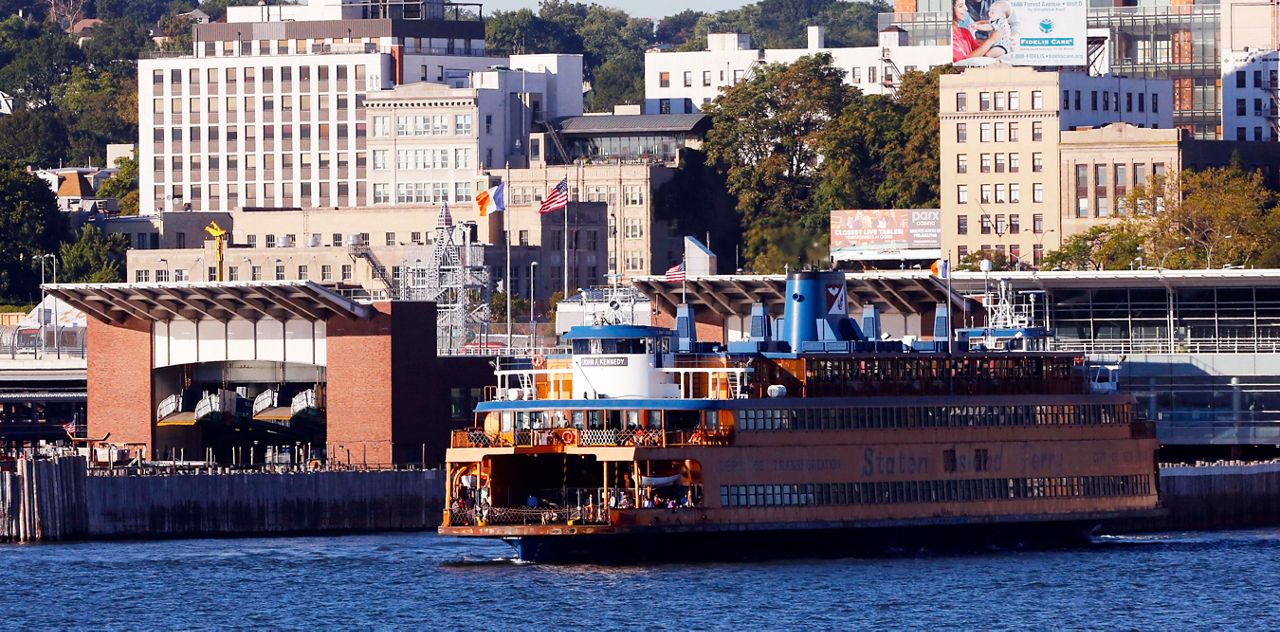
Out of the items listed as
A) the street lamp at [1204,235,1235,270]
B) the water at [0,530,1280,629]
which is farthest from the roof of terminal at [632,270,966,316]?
the street lamp at [1204,235,1235,270]

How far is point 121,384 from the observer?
13838 cm

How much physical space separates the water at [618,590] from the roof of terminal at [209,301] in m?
20.4

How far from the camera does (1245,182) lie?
196 m

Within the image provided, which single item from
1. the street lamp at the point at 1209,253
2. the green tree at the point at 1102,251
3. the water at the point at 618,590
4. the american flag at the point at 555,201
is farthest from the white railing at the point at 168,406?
the green tree at the point at 1102,251

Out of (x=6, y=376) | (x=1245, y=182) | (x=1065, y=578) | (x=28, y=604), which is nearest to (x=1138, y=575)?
(x=1065, y=578)

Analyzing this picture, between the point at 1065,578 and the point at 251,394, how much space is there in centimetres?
4871

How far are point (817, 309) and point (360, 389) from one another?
2677 cm

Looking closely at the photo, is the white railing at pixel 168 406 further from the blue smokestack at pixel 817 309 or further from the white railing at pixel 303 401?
the blue smokestack at pixel 817 309

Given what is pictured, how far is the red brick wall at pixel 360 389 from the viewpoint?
432ft

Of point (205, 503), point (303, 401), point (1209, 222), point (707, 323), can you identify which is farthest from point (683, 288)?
point (1209, 222)

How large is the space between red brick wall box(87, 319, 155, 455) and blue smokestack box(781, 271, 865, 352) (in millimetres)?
35866

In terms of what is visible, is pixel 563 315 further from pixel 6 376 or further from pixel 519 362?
pixel 519 362

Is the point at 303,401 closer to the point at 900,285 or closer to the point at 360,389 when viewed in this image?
the point at 360,389

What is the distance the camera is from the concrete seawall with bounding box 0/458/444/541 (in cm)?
11838
